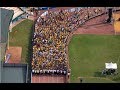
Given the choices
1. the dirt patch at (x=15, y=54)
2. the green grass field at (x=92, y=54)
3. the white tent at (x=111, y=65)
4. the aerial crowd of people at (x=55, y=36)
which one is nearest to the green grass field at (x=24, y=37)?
the dirt patch at (x=15, y=54)

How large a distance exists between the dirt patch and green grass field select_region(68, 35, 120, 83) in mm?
4242

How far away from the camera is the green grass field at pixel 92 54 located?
25812 millimetres

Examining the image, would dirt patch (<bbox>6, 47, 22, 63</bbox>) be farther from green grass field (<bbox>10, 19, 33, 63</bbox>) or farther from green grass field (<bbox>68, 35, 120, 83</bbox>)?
green grass field (<bbox>68, 35, 120, 83</bbox>)

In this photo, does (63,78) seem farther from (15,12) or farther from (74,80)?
(15,12)

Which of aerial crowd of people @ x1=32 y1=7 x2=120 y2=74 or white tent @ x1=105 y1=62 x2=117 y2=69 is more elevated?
aerial crowd of people @ x1=32 y1=7 x2=120 y2=74

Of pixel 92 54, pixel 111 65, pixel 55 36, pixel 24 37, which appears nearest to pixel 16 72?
pixel 111 65

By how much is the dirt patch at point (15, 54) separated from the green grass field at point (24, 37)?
1.09 ft

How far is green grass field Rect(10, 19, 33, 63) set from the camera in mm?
28344

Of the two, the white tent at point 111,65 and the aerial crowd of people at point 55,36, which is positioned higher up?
the aerial crowd of people at point 55,36

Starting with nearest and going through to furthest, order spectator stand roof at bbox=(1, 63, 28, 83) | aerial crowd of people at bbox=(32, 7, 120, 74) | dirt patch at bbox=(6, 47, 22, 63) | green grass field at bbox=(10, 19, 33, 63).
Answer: spectator stand roof at bbox=(1, 63, 28, 83)
aerial crowd of people at bbox=(32, 7, 120, 74)
dirt patch at bbox=(6, 47, 22, 63)
green grass field at bbox=(10, 19, 33, 63)

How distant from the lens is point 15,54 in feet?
92.0

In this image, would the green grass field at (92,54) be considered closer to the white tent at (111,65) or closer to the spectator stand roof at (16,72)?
the white tent at (111,65)

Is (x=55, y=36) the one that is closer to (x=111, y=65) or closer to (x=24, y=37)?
(x=24, y=37)

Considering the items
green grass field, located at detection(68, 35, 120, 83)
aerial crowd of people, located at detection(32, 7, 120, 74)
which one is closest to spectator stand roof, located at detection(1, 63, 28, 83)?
aerial crowd of people, located at detection(32, 7, 120, 74)
